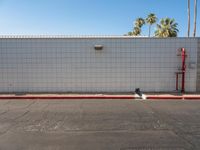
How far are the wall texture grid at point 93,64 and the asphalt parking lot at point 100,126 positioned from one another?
338 cm

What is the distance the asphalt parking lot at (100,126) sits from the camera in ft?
20.8

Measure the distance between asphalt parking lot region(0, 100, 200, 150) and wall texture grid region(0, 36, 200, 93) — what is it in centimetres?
338

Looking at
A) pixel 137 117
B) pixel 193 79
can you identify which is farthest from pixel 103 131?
pixel 193 79

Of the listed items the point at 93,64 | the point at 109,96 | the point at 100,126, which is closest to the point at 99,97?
the point at 109,96

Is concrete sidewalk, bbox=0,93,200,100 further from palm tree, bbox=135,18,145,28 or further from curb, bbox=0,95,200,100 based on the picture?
palm tree, bbox=135,18,145,28

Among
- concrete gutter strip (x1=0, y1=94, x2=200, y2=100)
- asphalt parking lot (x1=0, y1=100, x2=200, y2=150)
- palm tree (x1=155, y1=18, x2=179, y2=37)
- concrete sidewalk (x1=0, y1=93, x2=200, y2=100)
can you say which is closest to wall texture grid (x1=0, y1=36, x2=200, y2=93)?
concrete sidewalk (x1=0, y1=93, x2=200, y2=100)

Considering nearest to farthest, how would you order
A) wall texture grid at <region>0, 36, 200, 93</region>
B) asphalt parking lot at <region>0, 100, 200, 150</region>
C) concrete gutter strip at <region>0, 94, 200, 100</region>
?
asphalt parking lot at <region>0, 100, 200, 150</region> → concrete gutter strip at <region>0, 94, 200, 100</region> → wall texture grid at <region>0, 36, 200, 93</region>

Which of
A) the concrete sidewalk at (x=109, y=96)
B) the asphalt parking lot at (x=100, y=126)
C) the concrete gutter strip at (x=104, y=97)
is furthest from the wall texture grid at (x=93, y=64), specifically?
the asphalt parking lot at (x=100, y=126)

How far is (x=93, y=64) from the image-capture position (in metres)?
15.3

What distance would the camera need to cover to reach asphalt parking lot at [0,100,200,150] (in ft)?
20.8

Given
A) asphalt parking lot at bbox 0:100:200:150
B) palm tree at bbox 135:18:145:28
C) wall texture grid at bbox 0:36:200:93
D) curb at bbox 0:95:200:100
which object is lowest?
asphalt parking lot at bbox 0:100:200:150

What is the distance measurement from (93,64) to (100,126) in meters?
7.61

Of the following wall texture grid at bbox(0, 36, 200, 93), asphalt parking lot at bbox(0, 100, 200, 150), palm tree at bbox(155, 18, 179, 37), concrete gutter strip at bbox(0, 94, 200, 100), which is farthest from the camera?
palm tree at bbox(155, 18, 179, 37)

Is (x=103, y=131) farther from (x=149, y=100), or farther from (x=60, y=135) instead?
(x=149, y=100)
